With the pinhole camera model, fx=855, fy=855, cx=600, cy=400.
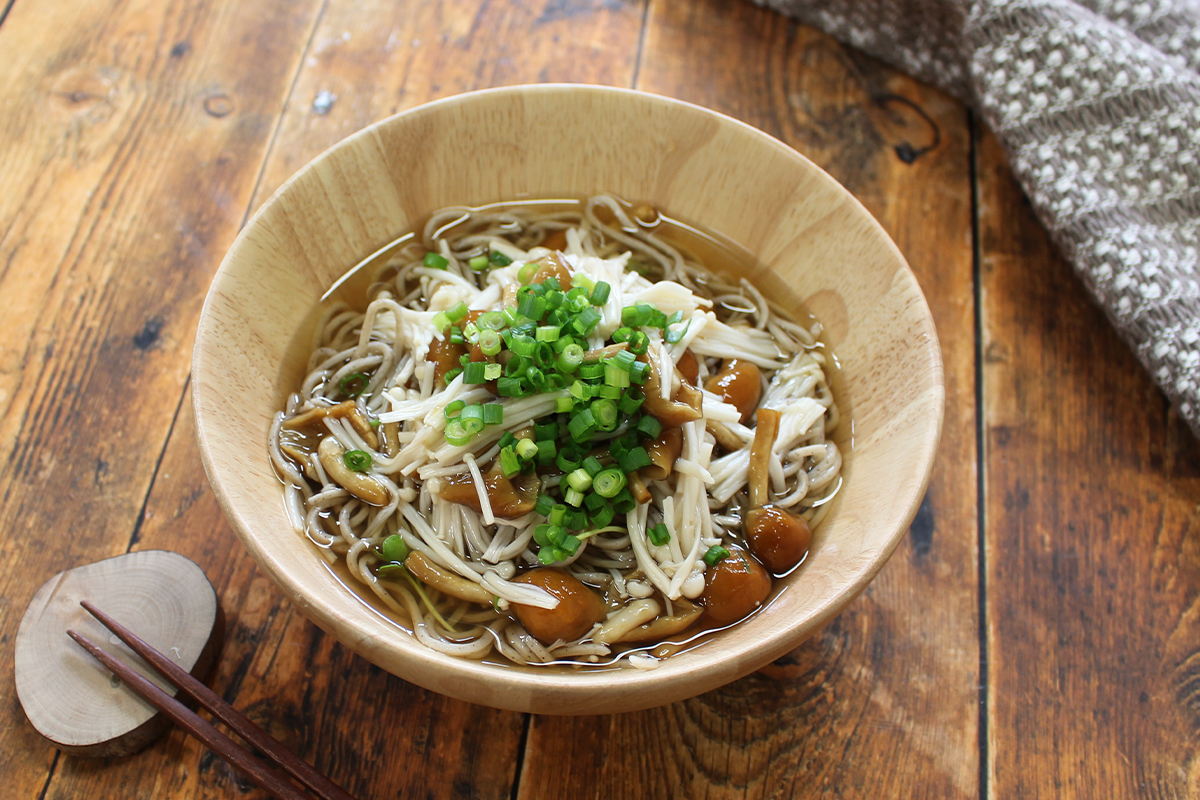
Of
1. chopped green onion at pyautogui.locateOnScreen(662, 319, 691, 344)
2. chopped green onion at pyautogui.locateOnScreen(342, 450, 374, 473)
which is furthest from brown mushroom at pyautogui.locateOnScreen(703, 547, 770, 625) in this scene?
chopped green onion at pyautogui.locateOnScreen(342, 450, 374, 473)

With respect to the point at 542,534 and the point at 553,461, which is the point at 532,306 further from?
the point at 542,534

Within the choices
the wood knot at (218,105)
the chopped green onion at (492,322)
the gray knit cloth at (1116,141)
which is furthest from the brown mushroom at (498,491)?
the gray knit cloth at (1116,141)

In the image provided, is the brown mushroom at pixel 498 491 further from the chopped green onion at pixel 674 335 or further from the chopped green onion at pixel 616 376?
the chopped green onion at pixel 674 335

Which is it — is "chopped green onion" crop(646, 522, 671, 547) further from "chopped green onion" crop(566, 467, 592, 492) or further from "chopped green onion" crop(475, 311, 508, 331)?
"chopped green onion" crop(475, 311, 508, 331)

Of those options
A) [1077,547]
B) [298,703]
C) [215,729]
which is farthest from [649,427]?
[1077,547]

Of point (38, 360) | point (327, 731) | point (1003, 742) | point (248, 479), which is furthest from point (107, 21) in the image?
point (1003, 742)

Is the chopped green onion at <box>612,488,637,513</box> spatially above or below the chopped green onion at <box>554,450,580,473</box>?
below

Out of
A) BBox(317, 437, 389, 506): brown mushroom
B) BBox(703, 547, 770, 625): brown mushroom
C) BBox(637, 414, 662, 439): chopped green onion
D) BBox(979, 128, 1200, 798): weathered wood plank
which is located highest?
BBox(637, 414, 662, 439): chopped green onion

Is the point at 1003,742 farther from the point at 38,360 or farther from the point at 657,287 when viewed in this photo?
the point at 38,360
